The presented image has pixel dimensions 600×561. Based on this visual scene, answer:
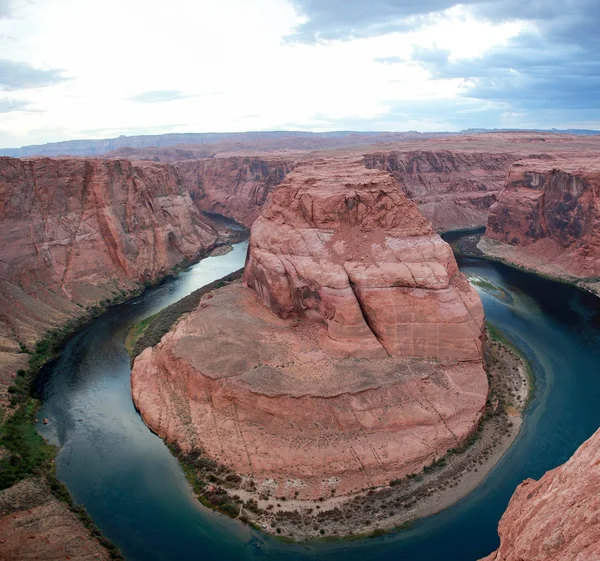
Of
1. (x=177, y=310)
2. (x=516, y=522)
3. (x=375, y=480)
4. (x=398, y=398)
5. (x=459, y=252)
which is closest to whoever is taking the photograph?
(x=516, y=522)

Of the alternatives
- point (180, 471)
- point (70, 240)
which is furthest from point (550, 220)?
point (70, 240)

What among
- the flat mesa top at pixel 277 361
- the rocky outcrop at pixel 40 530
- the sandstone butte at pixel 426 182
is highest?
the sandstone butte at pixel 426 182

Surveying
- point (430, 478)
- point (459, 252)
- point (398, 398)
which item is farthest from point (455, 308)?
point (459, 252)

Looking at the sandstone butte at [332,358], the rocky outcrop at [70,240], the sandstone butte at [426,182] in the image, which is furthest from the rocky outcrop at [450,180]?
the sandstone butte at [332,358]

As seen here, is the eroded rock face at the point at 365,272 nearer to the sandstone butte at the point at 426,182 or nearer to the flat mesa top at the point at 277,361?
the flat mesa top at the point at 277,361

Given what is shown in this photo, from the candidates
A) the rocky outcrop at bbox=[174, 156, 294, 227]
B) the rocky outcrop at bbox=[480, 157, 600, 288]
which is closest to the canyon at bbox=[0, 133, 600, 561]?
the rocky outcrop at bbox=[480, 157, 600, 288]

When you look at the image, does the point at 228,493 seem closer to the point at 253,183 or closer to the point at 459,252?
the point at 459,252
